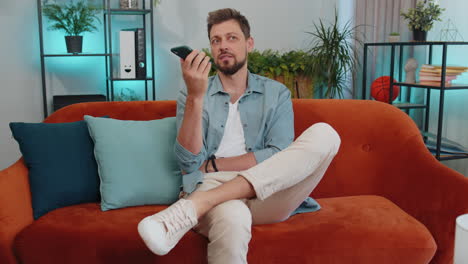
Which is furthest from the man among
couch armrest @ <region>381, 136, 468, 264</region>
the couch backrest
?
couch armrest @ <region>381, 136, 468, 264</region>

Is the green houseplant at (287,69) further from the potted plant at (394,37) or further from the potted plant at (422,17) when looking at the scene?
the potted plant at (422,17)

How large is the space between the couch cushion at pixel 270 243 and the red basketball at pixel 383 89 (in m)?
2.08

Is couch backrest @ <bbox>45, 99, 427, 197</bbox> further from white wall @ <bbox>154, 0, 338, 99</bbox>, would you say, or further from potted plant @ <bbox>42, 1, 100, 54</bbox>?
white wall @ <bbox>154, 0, 338, 99</bbox>

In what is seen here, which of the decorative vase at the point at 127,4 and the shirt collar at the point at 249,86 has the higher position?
the decorative vase at the point at 127,4

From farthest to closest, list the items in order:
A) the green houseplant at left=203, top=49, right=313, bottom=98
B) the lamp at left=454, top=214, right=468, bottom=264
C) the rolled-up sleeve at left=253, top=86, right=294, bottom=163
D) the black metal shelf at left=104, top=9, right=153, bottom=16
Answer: the green houseplant at left=203, top=49, right=313, bottom=98 < the black metal shelf at left=104, top=9, right=153, bottom=16 < the rolled-up sleeve at left=253, top=86, right=294, bottom=163 < the lamp at left=454, top=214, right=468, bottom=264

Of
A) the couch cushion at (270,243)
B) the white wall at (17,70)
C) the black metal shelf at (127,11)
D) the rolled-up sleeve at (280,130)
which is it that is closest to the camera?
the couch cushion at (270,243)

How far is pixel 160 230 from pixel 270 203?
48 centimetres

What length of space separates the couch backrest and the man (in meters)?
0.24

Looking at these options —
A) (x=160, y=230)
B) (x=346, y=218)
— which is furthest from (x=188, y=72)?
(x=346, y=218)

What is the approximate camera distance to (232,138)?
225cm

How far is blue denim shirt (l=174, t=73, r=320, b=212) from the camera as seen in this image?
2.19m

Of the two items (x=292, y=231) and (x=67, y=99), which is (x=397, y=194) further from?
(x=67, y=99)

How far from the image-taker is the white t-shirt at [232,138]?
223 cm

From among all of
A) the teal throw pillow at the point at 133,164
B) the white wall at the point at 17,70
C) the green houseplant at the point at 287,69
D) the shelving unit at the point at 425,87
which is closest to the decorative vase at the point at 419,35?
the shelving unit at the point at 425,87
